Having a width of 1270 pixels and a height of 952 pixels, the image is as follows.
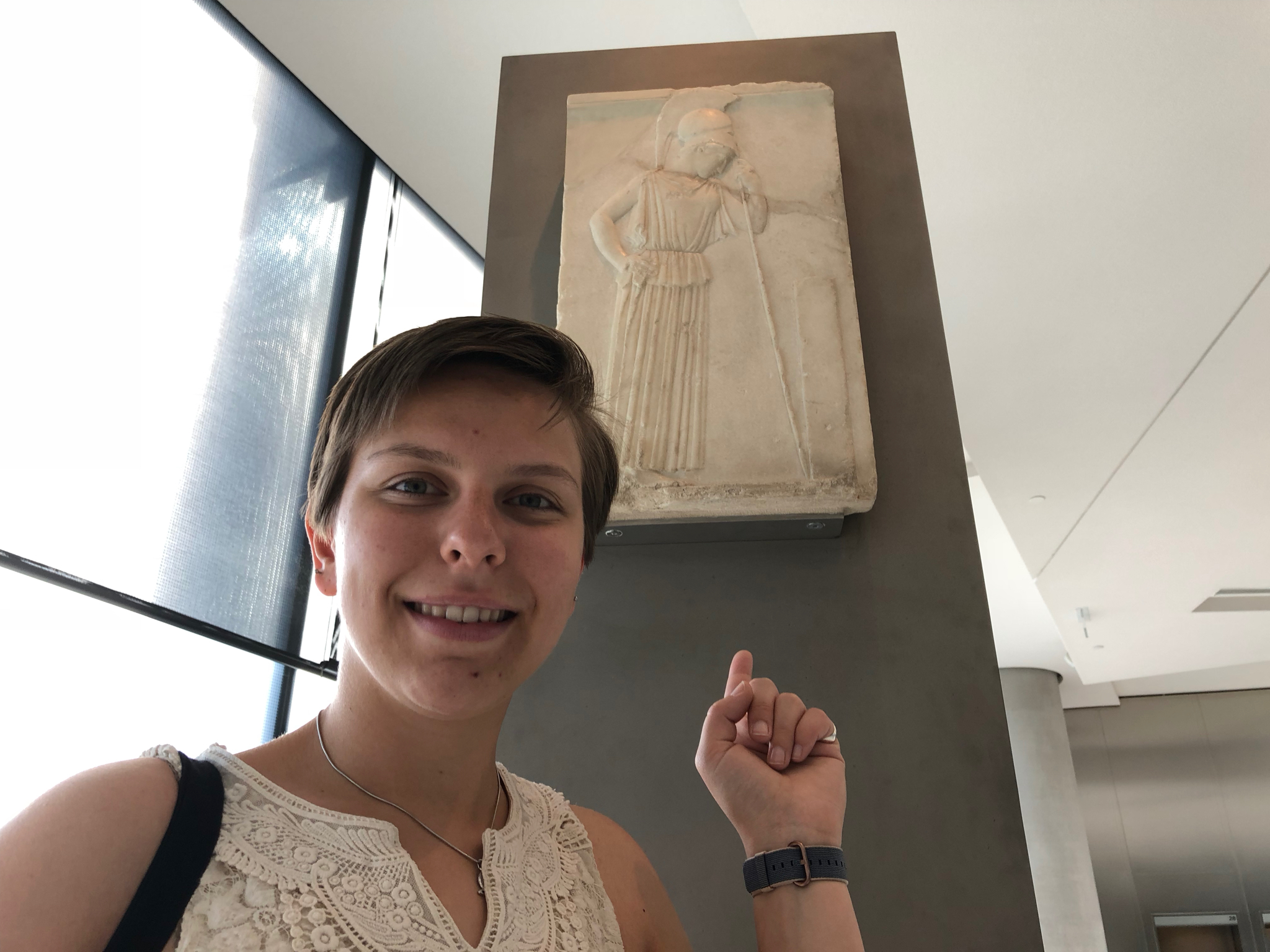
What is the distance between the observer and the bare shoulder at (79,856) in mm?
736

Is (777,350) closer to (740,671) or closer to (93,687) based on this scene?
(740,671)

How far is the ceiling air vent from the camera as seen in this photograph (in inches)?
335

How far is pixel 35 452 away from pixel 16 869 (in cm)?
210

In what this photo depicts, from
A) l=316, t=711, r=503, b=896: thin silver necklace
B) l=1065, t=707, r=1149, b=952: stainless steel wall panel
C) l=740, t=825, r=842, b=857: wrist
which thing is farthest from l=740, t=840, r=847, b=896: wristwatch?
l=1065, t=707, r=1149, b=952: stainless steel wall panel

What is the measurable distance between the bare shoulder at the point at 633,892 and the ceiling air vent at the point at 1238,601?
8.95 meters

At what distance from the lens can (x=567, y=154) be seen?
240 cm

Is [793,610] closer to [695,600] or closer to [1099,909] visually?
[695,600]

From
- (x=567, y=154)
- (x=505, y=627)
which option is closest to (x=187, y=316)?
(x=567, y=154)

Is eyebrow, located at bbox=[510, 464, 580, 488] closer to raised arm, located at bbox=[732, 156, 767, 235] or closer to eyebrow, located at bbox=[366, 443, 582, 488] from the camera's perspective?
eyebrow, located at bbox=[366, 443, 582, 488]

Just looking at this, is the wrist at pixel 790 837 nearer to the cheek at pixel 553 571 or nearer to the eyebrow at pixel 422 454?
the cheek at pixel 553 571

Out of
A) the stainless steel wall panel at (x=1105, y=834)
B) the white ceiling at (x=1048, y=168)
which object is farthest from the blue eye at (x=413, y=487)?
the stainless steel wall panel at (x=1105, y=834)

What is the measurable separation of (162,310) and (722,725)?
2.52m

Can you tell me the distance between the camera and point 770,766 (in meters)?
1.27

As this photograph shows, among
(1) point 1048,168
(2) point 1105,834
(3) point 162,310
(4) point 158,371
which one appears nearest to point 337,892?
(4) point 158,371
